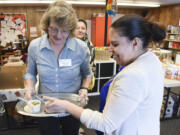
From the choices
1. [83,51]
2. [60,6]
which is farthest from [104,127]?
[60,6]

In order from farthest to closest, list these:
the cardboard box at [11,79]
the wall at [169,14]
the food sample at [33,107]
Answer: the wall at [169,14], the cardboard box at [11,79], the food sample at [33,107]

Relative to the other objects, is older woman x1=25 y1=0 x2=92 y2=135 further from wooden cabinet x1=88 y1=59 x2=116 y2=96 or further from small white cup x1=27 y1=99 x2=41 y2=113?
wooden cabinet x1=88 y1=59 x2=116 y2=96

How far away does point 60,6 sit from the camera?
104 centimetres

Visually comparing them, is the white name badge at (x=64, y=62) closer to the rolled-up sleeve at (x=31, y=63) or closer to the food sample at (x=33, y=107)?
the rolled-up sleeve at (x=31, y=63)

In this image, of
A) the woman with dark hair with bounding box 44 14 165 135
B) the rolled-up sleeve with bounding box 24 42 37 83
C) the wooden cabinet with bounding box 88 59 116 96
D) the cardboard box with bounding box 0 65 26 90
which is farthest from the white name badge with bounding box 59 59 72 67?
the wooden cabinet with bounding box 88 59 116 96

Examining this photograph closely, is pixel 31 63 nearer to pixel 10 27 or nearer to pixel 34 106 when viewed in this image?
pixel 34 106

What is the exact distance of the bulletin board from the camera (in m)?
6.14

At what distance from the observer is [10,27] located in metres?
6.19

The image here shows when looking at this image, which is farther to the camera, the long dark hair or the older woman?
the older woman

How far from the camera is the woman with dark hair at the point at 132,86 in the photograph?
0.64m

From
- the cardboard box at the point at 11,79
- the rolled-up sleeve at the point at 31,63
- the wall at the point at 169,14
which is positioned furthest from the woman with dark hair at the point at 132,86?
the wall at the point at 169,14

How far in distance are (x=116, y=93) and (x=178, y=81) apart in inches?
78.7

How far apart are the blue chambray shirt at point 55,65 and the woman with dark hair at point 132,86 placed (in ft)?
1.40

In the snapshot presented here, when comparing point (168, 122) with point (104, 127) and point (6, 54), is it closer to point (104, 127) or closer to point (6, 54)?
point (104, 127)
